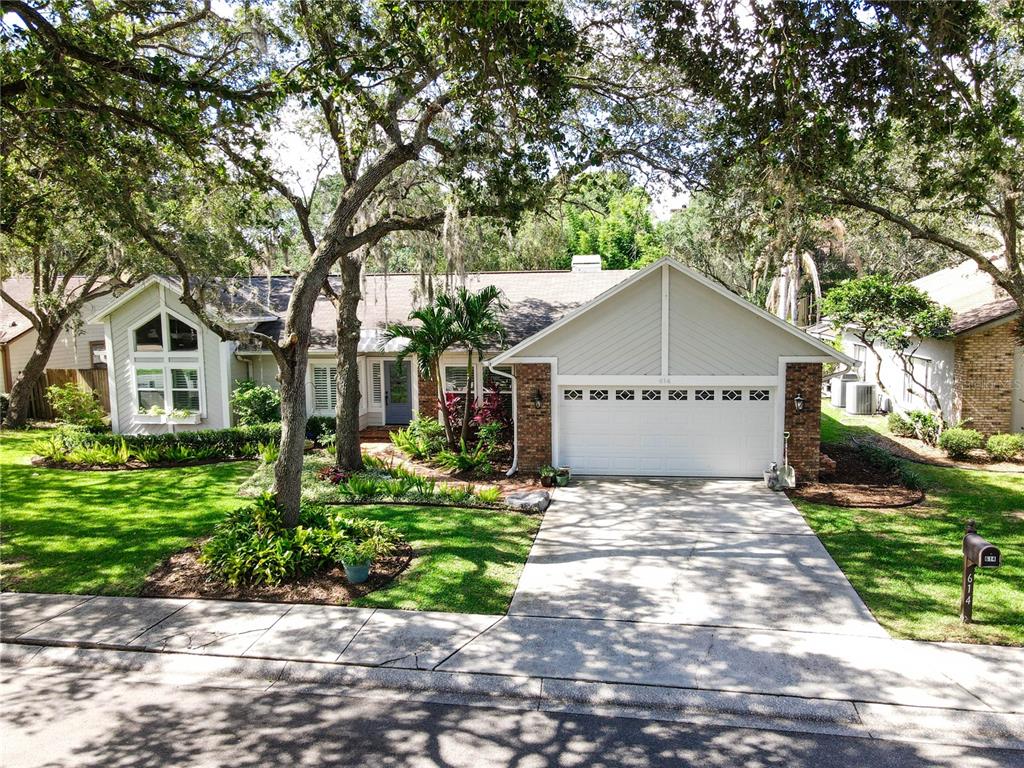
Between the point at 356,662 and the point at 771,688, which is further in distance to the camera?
the point at 356,662

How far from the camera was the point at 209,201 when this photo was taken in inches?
571

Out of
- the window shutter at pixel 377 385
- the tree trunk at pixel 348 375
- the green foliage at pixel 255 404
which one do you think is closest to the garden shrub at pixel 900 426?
the window shutter at pixel 377 385

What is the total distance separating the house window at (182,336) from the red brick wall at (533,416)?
9.88m

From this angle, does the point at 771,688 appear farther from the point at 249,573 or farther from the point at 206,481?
the point at 206,481

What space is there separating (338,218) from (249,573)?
4864 millimetres

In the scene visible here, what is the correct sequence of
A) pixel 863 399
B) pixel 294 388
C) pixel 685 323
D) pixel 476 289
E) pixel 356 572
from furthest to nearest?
pixel 863 399 < pixel 476 289 < pixel 685 323 < pixel 294 388 < pixel 356 572

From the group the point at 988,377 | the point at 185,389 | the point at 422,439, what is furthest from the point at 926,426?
the point at 185,389

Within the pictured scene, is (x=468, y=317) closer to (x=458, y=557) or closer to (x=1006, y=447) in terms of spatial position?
(x=458, y=557)

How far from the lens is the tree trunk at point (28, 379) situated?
20.5 meters

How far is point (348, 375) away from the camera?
1450cm

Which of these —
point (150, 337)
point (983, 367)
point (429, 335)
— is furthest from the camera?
point (150, 337)

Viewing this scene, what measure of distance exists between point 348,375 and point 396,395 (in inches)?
210

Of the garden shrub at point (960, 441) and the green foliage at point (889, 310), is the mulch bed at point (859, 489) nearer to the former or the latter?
the garden shrub at point (960, 441)

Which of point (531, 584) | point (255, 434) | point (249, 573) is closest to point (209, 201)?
point (255, 434)
